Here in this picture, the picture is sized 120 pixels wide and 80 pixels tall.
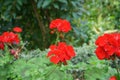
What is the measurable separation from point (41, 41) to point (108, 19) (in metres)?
2.28

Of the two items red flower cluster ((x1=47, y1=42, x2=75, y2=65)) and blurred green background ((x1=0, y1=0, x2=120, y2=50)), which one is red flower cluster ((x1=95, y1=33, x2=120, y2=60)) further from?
blurred green background ((x1=0, y1=0, x2=120, y2=50))

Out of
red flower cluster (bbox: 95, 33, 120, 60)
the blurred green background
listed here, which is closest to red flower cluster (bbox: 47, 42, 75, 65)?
red flower cluster (bbox: 95, 33, 120, 60)

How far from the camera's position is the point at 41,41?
5.58 metres

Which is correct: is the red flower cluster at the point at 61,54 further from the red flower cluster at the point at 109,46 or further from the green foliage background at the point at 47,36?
the red flower cluster at the point at 109,46

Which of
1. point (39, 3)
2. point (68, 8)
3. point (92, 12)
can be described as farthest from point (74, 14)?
point (92, 12)

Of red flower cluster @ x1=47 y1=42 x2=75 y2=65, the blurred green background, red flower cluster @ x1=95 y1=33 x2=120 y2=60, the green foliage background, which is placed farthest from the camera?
the blurred green background

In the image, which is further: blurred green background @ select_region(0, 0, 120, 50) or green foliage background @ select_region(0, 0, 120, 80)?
blurred green background @ select_region(0, 0, 120, 50)

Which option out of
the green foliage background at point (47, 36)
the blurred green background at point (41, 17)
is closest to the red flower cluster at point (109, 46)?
the green foliage background at point (47, 36)

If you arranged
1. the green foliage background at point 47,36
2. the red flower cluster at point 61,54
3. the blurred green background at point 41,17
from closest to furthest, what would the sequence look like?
the red flower cluster at point 61,54
the green foliage background at point 47,36
the blurred green background at point 41,17

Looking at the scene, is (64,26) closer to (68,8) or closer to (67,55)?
(67,55)

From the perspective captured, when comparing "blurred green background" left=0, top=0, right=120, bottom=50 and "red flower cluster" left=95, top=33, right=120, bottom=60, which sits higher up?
"blurred green background" left=0, top=0, right=120, bottom=50

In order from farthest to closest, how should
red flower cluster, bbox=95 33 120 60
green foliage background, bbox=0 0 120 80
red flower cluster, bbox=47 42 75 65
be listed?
green foliage background, bbox=0 0 120 80
red flower cluster, bbox=47 42 75 65
red flower cluster, bbox=95 33 120 60

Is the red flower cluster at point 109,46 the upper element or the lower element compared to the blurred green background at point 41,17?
lower

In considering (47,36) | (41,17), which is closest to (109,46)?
(47,36)
